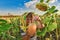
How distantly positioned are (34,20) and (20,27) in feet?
0.48

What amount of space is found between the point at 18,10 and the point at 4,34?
0.26 meters

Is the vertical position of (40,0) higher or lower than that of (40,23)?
higher

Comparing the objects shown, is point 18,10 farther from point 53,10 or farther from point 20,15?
point 53,10

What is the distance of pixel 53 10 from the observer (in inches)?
86.3

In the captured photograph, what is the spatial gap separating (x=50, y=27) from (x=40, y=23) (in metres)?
0.10

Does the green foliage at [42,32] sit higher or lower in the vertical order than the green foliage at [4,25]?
lower

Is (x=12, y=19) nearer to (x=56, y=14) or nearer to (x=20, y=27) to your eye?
(x=20, y=27)

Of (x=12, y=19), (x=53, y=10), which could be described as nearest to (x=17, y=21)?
(x=12, y=19)

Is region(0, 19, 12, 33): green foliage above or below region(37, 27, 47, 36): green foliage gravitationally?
above

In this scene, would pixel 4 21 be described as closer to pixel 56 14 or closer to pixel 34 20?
pixel 34 20

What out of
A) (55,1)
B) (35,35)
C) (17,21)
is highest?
(55,1)

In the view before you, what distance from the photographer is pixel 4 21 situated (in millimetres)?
2135

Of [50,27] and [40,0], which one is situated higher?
[40,0]

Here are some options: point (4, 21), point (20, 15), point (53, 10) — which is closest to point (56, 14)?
point (53, 10)
